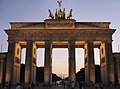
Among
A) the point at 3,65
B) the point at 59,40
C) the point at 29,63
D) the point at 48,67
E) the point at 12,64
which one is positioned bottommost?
the point at 48,67

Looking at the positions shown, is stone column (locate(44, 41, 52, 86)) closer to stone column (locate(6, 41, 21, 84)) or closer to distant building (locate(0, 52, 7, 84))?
stone column (locate(6, 41, 21, 84))

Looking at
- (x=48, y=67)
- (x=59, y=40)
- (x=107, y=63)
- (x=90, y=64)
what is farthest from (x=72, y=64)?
(x=107, y=63)

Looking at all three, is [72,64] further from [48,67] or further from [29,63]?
[29,63]

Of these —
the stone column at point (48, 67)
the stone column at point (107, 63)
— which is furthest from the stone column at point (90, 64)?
the stone column at point (48, 67)

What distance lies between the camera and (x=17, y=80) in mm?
54188

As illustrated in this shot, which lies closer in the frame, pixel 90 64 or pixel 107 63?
pixel 107 63

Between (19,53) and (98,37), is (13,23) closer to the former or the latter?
(19,53)

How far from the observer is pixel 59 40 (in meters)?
52.5

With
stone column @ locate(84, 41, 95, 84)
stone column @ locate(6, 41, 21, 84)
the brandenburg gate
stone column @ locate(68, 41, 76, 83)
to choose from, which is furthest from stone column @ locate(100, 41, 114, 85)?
stone column @ locate(6, 41, 21, 84)

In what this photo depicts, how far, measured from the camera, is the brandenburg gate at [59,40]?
167ft

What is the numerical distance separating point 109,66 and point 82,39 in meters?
8.91

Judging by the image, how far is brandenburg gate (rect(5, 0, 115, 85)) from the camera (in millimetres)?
50875

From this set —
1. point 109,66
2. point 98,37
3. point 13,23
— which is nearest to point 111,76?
point 109,66

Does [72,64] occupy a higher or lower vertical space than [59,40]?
lower
